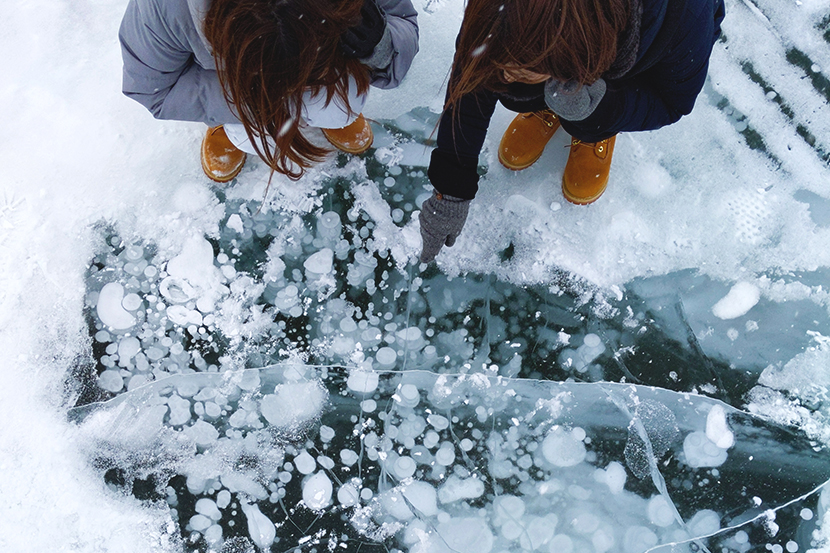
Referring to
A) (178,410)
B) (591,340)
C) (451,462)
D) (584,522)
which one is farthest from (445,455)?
(178,410)

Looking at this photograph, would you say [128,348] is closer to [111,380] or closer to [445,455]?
[111,380]

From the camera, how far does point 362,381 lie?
4.98 ft

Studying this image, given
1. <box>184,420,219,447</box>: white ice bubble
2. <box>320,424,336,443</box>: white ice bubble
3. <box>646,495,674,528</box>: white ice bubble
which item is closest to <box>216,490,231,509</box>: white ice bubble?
<box>184,420,219,447</box>: white ice bubble

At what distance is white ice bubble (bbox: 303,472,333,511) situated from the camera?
1.45 meters

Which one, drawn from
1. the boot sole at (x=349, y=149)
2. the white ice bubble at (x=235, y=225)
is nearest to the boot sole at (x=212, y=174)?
the white ice bubble at (x=235, y=225)

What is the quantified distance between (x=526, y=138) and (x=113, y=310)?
1233 mm

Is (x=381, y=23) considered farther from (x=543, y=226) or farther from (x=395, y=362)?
(x=395, y=362)

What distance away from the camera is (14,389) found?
4.94ft

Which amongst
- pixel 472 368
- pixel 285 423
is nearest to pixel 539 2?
pixel 472 368

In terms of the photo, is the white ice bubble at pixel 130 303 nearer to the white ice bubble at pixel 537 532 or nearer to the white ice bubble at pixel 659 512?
the white ice bubble at pixel 537 532

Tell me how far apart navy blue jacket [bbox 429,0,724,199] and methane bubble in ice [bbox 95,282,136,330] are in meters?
0.91

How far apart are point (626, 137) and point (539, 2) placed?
978 millimetres

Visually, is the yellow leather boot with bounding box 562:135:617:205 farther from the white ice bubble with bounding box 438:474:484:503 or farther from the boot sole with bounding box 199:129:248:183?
the boot sole with bounding box 199:129:248:183

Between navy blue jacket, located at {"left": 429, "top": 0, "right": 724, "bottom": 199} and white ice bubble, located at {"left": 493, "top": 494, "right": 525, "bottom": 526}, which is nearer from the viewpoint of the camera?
navy blue jacket, located at {"left": 429, "top": 0, "right": 724, "bottom": 199}
